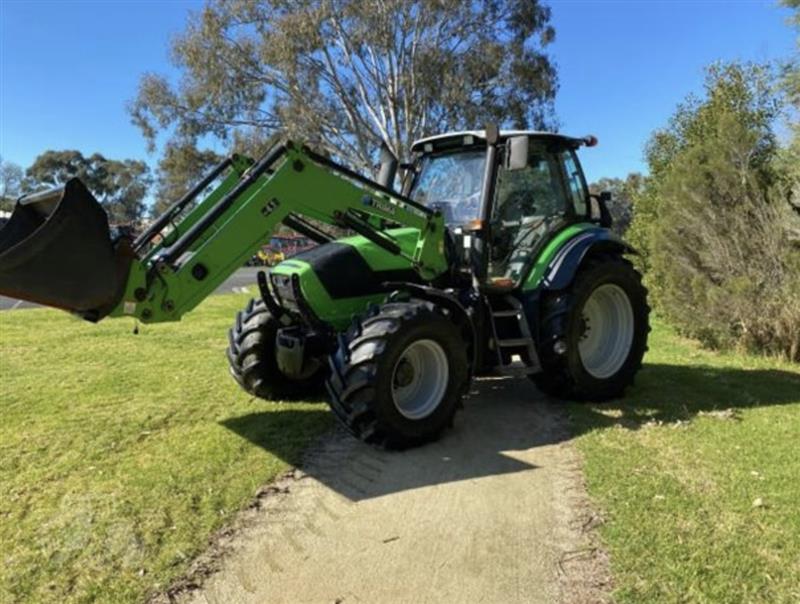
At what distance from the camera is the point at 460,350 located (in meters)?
5.35

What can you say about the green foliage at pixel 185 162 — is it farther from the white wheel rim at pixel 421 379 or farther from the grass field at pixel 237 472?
the white wheel rim at pixel 421 379

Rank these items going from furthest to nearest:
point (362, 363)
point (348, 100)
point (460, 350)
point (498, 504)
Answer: point (348, 100), point (460, 350), point (362, 363), point (498, 504)

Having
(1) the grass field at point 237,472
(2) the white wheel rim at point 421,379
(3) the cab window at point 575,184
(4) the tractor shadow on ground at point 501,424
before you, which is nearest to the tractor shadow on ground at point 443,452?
(4) the tractor shadow on ground at point 501,424

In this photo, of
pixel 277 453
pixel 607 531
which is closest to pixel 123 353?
pixel 277 453

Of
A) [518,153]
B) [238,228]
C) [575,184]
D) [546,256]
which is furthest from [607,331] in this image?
[238,228]

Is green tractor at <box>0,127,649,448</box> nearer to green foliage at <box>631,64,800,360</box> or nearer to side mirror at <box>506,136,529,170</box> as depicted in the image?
side mirror at <box>506,136,529,170</box>

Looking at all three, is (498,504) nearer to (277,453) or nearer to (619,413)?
(277,453)

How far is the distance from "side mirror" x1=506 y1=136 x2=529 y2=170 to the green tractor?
0.05 feet

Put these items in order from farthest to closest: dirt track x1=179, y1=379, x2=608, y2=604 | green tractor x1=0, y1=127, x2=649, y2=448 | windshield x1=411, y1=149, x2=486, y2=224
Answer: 1. windshield x1=411, y1=149, x2=486, y2=224
2. green tractor x1=0, y1=127, x2=649, y2=448
3. dirt track x1=179, y1=379, x2=608, y2=604

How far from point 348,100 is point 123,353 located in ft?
60.2

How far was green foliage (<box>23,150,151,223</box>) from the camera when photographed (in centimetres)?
7219

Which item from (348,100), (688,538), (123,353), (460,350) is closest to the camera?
(688,538)

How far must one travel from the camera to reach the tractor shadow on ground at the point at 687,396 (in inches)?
235

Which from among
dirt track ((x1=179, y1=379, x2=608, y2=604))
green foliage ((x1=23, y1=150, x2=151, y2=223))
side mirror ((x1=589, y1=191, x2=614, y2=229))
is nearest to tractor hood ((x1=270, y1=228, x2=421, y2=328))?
dirt track ((x1=179, y1=379, x2=608, y2=604))
